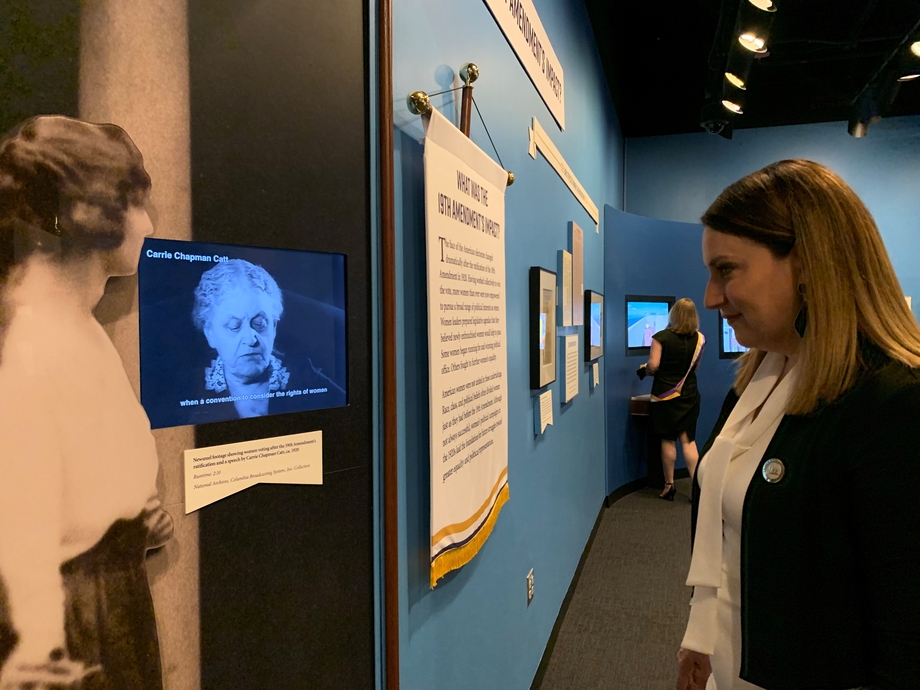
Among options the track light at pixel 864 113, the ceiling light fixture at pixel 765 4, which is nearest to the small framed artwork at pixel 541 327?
the ceiling light fixture at pixel 765 4

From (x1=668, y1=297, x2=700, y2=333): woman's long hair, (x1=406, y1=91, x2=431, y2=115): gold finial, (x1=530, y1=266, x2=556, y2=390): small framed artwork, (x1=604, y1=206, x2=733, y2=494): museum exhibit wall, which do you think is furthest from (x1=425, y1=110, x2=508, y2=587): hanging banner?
(x1=668, y1=297, x2=700, y2=333): woman's long hair

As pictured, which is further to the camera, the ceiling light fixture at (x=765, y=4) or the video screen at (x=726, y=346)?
the video screen at (x=726, y=346)

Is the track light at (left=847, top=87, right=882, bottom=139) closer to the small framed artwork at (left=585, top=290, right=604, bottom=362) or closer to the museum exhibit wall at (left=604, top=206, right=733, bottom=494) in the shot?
the museum exhibit wall at (left=604, top=206, right=733, bottom=494)

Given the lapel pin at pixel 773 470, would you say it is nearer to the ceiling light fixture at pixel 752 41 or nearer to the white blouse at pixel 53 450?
the white blouse at pixel 53 450

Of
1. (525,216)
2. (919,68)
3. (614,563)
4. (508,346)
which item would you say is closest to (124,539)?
(508,346)

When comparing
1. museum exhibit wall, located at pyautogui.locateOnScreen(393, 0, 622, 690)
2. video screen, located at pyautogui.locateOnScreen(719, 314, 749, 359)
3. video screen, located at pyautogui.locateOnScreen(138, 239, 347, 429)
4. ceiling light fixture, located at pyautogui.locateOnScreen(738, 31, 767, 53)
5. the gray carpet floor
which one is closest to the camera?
video screen, located at pyautogui.locateOnScreen(138, 239, 347, 429)

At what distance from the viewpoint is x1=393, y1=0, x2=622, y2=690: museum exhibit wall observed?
1238 millimetres

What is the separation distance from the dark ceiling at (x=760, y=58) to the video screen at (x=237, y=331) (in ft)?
12.3

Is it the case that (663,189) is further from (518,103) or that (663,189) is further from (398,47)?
(398,47)

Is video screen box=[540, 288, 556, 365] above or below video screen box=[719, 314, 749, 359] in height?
above

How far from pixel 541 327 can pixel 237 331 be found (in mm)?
1666

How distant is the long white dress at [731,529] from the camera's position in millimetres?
1087

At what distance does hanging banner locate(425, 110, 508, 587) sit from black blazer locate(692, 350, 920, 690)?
0.61 meters

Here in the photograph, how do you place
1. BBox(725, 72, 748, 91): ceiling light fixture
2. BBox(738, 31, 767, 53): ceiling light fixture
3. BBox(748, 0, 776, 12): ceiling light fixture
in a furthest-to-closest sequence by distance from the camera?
BBox(725, 72, 748, 91): ceiling light fixture → BBox(738, 31, 767, 53): ceiling light fixture → BBox(748, 0, 776, 12): ceiling light fixture
